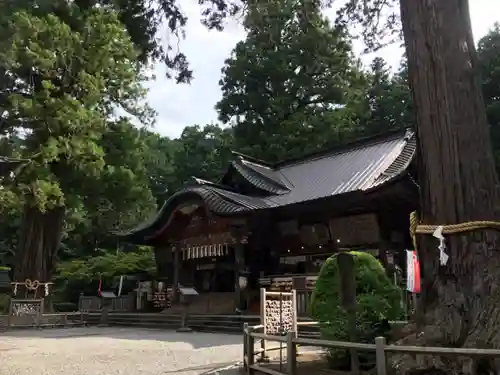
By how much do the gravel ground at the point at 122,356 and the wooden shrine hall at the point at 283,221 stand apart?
507 cm

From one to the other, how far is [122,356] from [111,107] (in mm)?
15447

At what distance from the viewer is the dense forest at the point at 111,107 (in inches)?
632

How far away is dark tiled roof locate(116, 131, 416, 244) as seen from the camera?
1588cm

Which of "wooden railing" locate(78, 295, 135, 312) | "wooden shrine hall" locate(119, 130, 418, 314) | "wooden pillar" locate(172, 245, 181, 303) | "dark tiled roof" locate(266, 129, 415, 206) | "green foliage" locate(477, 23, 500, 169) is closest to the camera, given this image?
"wooden shrine hall" locate(119, 130, 418, 314)

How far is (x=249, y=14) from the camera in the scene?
984 cm

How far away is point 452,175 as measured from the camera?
5.71 meters

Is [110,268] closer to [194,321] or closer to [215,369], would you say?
[194,321]

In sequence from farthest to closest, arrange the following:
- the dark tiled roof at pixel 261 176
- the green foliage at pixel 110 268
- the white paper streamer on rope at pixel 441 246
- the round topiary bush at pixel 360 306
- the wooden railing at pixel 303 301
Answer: the green foliage at pixel 110 268
the dark tiled roof at pixel 261 176
the wooden railing at pixel 303 301
the round topiary bush at pixel 360 306
the white paper streamer on rope at pixel 441 246

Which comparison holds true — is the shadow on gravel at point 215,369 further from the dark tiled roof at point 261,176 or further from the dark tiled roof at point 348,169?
the dark tiled roof at point 261,176

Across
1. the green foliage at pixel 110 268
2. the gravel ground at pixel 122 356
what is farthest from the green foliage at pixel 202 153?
the gravel ground at pixel 122 356

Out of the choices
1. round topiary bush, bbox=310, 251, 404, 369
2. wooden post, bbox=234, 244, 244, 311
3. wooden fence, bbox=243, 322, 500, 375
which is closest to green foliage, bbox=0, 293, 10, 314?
wooden post, bbox=234, 244, 244, 311

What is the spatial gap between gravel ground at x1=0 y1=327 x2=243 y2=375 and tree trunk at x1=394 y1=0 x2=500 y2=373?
3335 millimetres

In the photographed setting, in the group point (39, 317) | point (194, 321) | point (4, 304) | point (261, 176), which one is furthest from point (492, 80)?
point (4, 304)

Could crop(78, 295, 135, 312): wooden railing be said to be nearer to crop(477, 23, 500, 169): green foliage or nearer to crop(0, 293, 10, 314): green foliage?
crop(0, 293, 10, 314): green foliage
